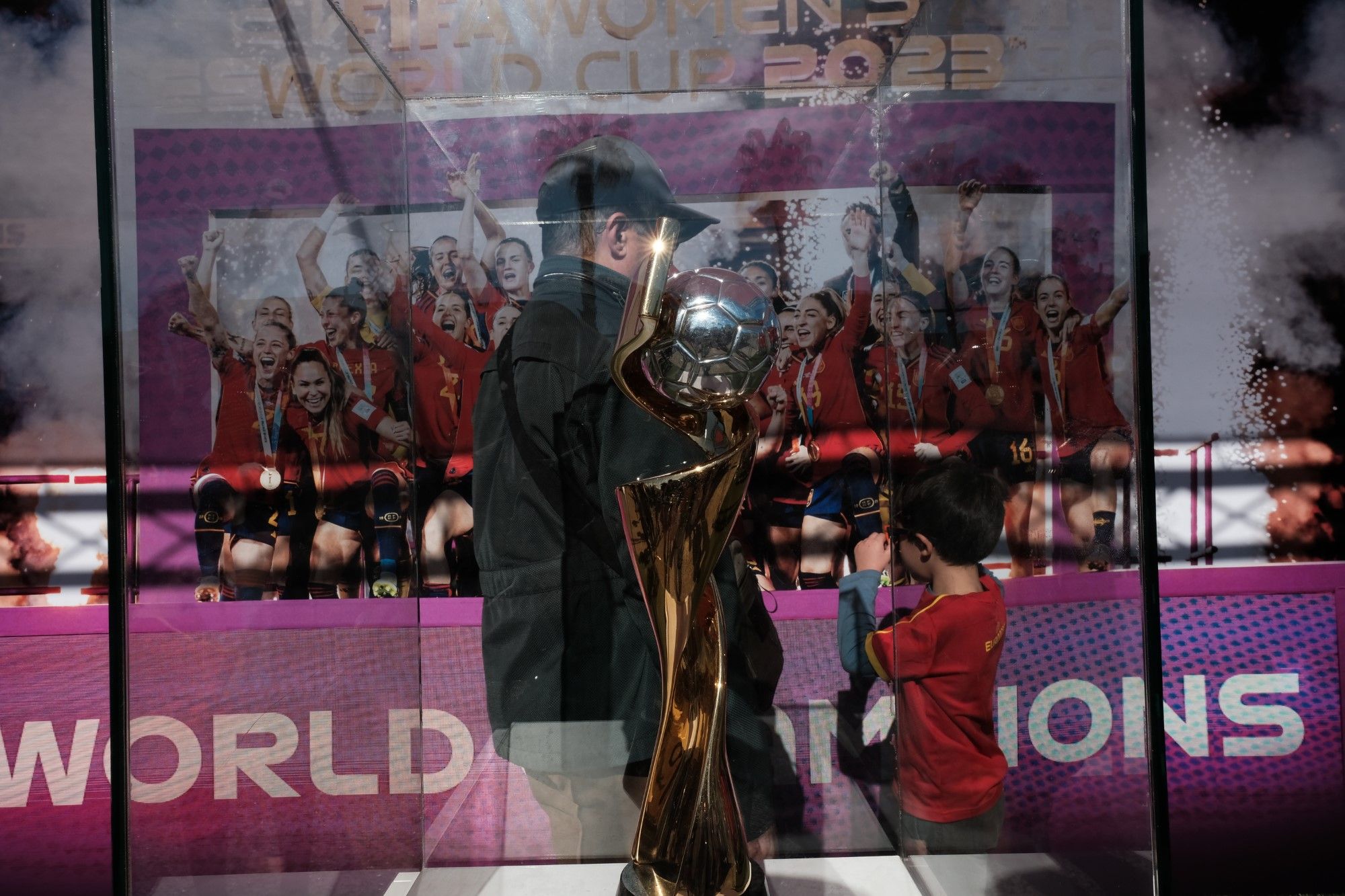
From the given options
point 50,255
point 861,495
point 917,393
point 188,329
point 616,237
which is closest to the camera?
point 188,329

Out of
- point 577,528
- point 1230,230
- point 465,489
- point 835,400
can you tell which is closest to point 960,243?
point 835,400

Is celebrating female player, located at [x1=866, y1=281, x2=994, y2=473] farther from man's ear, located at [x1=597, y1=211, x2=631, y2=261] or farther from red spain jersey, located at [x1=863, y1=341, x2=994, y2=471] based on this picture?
man's ear, located at [x1=597, y1=211, x2=631, y2=261]

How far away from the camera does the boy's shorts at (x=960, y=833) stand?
3.62ft

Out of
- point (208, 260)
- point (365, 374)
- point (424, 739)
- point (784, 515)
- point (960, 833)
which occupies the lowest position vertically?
point (960, 833)

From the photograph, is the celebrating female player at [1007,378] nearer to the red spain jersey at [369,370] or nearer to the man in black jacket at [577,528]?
the man in black jacket at [577,528]

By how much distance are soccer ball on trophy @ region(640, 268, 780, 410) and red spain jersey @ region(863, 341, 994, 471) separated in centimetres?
30

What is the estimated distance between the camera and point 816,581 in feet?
4.20

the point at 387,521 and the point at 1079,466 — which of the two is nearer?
the point at 1079,466

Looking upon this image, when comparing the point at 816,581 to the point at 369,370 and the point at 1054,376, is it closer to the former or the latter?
the point at 1054,376

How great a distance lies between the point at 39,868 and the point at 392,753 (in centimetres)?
110

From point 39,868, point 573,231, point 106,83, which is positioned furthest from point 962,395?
point 39,868

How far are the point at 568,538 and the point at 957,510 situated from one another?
0.46 meters

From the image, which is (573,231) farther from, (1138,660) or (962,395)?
(1138,660)

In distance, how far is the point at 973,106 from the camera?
1.10m
